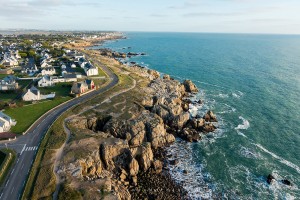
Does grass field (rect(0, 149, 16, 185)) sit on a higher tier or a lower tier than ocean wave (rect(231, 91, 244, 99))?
higher

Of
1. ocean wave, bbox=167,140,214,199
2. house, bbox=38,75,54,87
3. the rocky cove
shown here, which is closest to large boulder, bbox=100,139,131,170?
the rocky cove

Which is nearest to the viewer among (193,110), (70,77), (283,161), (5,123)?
(5,123)

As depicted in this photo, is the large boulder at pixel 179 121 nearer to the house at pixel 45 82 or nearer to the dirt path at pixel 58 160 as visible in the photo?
the dirt path at pixel 58 160

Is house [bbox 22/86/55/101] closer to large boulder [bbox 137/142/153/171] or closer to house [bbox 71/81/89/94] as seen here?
house [bbox 71/81/89/94]

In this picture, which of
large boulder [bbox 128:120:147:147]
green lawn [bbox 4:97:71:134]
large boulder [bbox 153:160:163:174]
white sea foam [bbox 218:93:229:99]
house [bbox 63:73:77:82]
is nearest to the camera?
large boulder [bbox 153:160:163:174]

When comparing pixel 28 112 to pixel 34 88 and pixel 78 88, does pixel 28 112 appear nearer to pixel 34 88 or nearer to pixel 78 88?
pixel 34 88

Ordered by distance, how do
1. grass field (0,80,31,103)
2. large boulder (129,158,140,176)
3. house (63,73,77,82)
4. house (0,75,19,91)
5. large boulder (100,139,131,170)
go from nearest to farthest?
large boulder (129,158,140,176)
large boulder (100,139,131,170)
grass field (0,80,31,103)
house (0,75,19,91)
house (63,73,77,82)

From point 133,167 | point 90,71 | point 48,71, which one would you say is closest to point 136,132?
point 133,167
